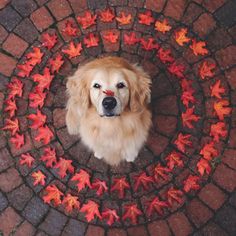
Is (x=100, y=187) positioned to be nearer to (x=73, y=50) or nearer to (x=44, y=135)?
(x=44, y=135)

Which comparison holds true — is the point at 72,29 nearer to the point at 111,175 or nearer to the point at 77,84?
the point at 77,84

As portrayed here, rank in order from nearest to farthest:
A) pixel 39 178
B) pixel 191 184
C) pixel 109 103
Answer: pixel 109 103 < pixel 191 184 < pixel 39 178

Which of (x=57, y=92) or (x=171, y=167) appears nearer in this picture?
(x=171, y=167)

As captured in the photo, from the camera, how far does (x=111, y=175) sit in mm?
5715

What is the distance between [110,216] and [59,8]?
3.09 m

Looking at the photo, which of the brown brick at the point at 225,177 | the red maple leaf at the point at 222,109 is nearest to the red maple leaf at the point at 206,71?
the red maple leaf at the point at 222,109

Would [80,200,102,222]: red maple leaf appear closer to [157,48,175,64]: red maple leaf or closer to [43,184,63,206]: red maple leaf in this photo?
[43,184,63,206]: red maple leaf

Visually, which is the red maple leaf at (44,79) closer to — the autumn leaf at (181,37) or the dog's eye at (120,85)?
the dog's eye at (120,85)

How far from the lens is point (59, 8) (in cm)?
Result: 640

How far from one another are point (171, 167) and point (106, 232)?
3.86 ft

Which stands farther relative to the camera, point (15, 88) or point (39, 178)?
point (15, 88)

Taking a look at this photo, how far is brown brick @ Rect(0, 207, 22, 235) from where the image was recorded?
5.60 m

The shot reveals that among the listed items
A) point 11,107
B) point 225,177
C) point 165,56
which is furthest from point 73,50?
point 225,177

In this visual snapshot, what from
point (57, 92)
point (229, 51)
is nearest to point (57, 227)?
point (57, 92)
